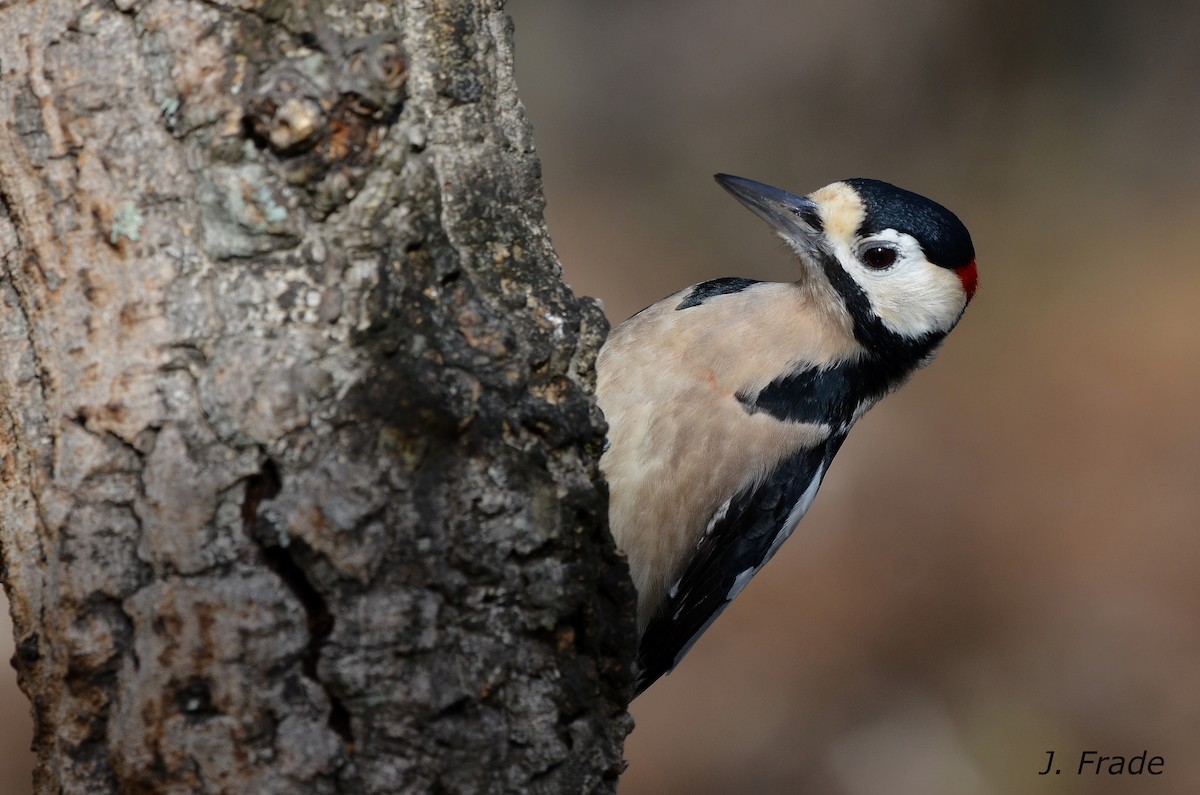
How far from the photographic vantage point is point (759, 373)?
9.34 ft

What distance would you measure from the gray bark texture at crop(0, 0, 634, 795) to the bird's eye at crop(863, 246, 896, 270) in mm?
1496

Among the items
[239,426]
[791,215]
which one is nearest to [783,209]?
[791,215]

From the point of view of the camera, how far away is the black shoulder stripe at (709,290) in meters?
3.03

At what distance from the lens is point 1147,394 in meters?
6.05

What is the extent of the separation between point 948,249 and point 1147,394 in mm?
3813

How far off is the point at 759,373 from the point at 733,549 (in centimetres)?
50

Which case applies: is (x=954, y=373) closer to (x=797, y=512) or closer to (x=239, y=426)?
(x=797, y=512)

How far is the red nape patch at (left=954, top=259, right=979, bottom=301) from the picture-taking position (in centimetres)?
296

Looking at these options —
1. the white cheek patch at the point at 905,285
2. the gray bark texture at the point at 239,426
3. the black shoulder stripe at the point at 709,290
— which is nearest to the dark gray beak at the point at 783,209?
the white cheek patch at the point at 905,285

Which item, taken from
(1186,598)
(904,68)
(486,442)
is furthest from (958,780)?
(904,68)

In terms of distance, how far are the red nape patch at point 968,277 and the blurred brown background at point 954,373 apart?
229 centimetres

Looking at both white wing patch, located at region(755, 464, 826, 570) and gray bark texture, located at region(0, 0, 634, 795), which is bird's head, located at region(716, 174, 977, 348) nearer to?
white wing patch, located at region(755, 464, 826, 570)

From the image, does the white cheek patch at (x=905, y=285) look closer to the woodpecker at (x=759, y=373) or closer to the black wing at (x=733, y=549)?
the woodpecker at (x=759, y=373)

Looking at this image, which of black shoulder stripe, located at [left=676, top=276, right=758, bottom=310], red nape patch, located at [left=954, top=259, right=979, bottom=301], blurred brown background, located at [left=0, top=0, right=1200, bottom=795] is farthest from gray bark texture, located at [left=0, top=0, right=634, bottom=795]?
blurred brown background, located at [left=0, top=0, right=1200, bottom=795]
